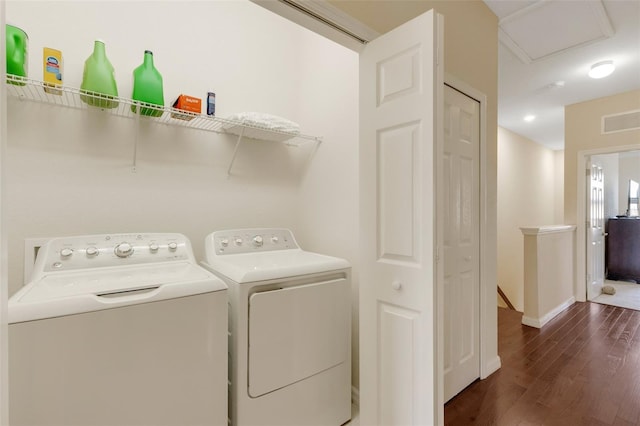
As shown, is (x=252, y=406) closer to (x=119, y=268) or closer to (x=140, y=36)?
(x=119, y=268)

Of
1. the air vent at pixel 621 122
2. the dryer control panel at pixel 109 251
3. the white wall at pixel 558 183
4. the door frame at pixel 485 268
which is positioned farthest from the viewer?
the white wall at pixel 558 183

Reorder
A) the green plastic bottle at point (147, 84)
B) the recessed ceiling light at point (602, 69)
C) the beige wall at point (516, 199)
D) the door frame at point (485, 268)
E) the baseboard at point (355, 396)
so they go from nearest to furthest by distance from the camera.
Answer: the green plastic bottle at point (147, 84)
the baseboard at point (355, 396)
the door frame at point (485, 268)
the recessed ceiling light at point (602, 69)
the beige wall at point (516, 199)

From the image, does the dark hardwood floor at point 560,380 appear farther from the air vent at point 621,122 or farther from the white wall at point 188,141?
the air vent at point 621,122

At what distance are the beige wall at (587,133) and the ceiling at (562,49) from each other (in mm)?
123

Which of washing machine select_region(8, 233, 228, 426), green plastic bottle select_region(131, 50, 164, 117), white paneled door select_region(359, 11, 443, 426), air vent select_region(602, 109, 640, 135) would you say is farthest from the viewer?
air vent select_region(602, 109, 640, 135)

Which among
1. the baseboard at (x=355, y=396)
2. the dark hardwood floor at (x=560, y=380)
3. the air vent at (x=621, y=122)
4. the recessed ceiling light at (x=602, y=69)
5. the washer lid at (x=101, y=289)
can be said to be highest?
the recessed ceiling light at (x=602, y=69)

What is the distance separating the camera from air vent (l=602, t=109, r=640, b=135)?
Answer: 347cm

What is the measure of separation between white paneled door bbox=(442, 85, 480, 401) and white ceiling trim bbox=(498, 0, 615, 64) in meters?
0.82

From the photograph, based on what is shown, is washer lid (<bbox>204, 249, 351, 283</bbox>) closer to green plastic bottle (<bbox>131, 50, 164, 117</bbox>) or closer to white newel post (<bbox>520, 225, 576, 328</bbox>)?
green plastic bottle (<bbox>131, 50, 164, 117</bbox>)

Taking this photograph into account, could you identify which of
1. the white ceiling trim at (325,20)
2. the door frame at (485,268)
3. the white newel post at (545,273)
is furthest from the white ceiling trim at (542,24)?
the white newel post at (545,273)

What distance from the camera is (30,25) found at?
145 centimetres

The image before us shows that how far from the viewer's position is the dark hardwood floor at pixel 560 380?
1.70 m

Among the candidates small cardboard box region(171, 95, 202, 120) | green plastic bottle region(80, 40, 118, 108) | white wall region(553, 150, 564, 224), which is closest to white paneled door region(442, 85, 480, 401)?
small cardboard box region(171, 95, 202, 120)

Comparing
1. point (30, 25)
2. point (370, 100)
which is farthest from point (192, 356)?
point (30, 25)
